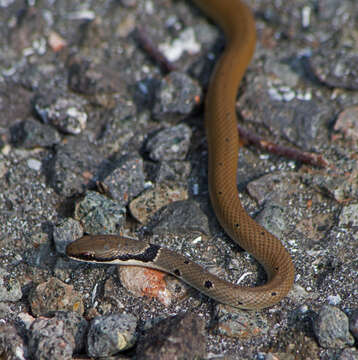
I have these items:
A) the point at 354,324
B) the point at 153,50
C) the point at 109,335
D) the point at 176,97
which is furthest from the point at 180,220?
the point at 153,50

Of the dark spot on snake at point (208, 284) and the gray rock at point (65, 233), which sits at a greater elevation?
the dark spot on snake at point (208, 284)

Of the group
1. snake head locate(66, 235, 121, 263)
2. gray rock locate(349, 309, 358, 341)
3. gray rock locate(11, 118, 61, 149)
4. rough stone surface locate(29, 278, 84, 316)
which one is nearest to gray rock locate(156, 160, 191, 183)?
snake head locate(66, 235, 121, 263)

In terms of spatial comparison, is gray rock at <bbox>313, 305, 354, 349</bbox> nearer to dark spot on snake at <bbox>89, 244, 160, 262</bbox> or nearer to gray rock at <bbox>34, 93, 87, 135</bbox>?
dark spot on snake at <bbox>89, 244, 160, 262</bbox>

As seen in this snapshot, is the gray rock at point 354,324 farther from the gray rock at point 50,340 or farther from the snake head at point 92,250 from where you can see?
the gray rock at point 50,340

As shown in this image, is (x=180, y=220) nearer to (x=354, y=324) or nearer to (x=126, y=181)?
(x=126, y=181)

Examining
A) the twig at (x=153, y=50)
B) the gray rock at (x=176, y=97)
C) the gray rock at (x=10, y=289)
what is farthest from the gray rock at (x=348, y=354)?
the twig at (x=153, y=50)

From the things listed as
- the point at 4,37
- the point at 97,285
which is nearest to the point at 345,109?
the point at 97,285
